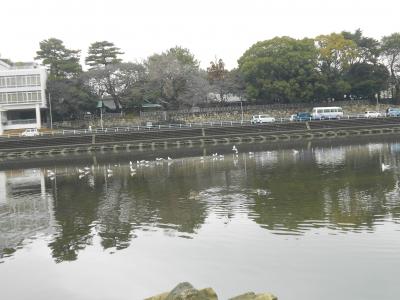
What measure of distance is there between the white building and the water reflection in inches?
1282

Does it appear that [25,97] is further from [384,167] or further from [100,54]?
[384,167]

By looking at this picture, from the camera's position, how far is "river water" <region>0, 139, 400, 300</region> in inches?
443

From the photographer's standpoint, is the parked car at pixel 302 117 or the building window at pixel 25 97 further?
the building window at pixel 25 97

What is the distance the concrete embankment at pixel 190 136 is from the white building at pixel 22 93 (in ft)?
39.6

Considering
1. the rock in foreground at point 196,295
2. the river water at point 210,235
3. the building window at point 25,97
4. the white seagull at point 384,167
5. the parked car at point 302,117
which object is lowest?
the river water at point 210,235

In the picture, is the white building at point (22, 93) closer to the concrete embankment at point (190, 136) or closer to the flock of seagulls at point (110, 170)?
the concrete embankment at point (190, 136)

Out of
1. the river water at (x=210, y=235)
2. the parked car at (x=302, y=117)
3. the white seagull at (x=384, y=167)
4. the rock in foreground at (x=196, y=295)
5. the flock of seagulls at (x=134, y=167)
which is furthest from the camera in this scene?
the parked car at (x=302, y=117)

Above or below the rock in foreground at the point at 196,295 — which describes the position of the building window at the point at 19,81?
above

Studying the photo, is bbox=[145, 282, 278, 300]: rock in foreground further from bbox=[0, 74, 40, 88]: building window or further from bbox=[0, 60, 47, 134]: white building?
bbox=[0, 74, 40, 88]: building window

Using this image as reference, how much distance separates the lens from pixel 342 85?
228 ft

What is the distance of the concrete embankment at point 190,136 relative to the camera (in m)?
52.2

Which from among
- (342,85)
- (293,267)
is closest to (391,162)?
(293,267)

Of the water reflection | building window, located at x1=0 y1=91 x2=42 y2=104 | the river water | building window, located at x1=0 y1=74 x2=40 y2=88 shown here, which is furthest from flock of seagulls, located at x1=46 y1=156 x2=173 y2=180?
→ building window, located at x1=0 y1=74 x2=40 y2=88

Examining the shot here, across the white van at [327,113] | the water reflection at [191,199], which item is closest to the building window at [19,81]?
the water reflection at [191,199]
